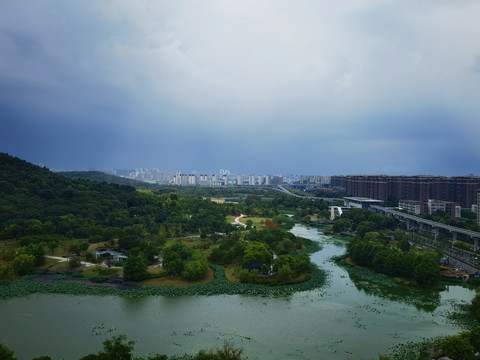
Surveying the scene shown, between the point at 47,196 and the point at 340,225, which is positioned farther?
the point at 340,225

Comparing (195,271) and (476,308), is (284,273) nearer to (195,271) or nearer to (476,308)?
(195,271)

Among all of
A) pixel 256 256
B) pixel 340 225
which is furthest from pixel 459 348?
pixel 340 225

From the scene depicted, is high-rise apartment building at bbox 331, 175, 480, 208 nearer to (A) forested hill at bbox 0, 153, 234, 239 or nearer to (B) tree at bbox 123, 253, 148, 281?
(A) forested hill at bbox 0, 153, 234, 239

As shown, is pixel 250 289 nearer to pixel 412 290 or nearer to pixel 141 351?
pixel 141 351

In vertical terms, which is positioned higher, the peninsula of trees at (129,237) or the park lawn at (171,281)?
the peninsula of trees at (129,237)

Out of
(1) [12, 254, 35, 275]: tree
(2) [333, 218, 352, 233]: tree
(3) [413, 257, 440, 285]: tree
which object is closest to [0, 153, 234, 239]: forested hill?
(1) [12, 254, 35, 275]: tree

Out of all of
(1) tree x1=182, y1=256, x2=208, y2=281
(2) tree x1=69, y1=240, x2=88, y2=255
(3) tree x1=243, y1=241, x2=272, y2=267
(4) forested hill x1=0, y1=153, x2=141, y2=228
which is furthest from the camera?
(4) forested hill x1=0, y1=153, x2=141, y2=228

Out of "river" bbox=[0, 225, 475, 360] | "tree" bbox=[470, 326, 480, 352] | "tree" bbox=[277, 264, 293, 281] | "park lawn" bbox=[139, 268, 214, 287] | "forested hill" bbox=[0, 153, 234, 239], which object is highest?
"forested hill" bbox=[0, 153, 234, 239]

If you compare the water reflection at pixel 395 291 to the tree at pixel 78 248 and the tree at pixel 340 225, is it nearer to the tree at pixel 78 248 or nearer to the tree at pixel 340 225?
the tree at pixel 340 225

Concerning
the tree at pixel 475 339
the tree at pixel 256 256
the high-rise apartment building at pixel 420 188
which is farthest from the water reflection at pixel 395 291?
the high-rise apartment building at pixel 420 188

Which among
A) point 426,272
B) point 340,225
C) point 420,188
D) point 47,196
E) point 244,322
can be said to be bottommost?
point 244,322
